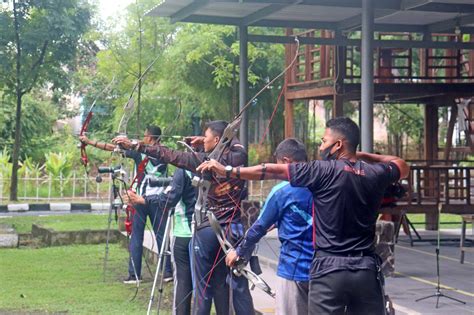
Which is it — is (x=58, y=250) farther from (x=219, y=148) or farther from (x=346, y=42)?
(x=219, y=148)

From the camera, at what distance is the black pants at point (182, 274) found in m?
8.11

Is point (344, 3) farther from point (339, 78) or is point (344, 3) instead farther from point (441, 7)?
point (339, 78)

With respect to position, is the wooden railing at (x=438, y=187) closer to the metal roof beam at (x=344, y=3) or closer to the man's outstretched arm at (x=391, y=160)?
the metal roof beam at (x=344, y=3)

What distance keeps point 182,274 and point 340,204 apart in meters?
3.08

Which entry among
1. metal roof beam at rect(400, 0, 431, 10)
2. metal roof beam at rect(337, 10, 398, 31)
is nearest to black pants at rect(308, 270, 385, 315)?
metal roof beam at rect(400, 0, 431, 10)

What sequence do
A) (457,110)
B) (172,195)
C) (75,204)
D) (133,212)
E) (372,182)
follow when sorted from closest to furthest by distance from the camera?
(372,182)
(172,195)
(133,212)
(457,110)
(75,204)

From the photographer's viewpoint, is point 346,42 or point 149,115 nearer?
point 346,42

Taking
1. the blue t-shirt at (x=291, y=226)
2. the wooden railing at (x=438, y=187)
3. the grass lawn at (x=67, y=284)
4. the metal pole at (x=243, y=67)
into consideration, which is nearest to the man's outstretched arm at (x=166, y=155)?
the blue t-shirt at (x=291, y=226)

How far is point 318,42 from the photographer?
14.5m

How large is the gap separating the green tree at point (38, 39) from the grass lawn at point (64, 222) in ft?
9.76

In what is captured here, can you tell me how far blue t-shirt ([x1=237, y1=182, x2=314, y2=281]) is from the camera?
6199 mm

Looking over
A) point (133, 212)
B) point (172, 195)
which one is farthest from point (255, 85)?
point (172, 195)

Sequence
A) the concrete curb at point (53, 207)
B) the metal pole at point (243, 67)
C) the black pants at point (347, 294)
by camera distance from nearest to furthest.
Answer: the black pants at point (347, 294), the metal pole at point (243, 67), the concrete curb at point (53, 207)

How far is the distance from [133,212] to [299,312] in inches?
208
